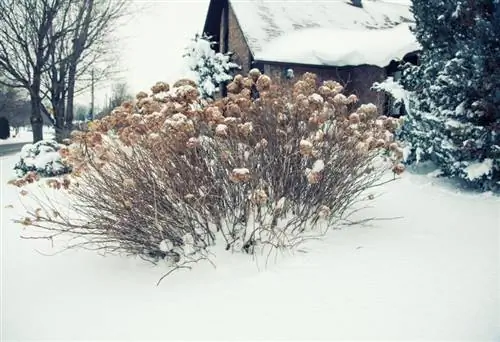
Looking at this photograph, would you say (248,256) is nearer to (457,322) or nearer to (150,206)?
(150,206)

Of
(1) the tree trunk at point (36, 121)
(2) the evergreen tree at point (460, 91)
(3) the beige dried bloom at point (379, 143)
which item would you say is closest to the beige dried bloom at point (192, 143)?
(3) the beige dried bloom at point (379, 143)

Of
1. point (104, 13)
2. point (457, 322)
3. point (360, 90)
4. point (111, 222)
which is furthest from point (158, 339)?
point (104, 13)

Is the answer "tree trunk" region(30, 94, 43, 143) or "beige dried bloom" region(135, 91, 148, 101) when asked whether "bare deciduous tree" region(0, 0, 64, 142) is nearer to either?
"tree trunk" region(30, 94, 43, 143)

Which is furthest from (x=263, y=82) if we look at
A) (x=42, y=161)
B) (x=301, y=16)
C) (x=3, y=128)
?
(x=3, y=128)

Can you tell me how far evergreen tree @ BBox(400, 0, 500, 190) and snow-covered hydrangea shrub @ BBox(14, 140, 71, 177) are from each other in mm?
8248

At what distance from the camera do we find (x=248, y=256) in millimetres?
3566

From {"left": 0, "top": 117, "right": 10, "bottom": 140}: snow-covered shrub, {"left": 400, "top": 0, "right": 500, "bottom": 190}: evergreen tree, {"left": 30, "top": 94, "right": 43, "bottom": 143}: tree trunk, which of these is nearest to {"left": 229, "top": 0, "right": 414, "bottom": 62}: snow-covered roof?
{"left": 400, "top": 0, "right": 500, "bottom": 190}: evergreen tree

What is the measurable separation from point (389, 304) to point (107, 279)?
239 centimetres

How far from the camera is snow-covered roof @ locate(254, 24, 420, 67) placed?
39.5ft

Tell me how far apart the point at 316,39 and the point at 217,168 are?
470 inches

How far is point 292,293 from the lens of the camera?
288cm

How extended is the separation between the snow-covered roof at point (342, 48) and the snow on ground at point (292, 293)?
9018 millimetres

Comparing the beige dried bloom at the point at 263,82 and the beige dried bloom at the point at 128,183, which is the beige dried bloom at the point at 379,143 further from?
the beige dried bloom at the point at 128,183

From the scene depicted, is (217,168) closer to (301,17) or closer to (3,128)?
(301,17)
